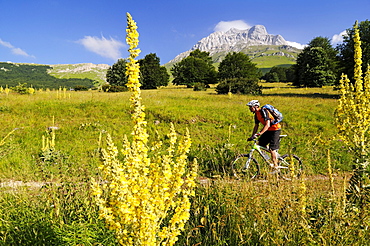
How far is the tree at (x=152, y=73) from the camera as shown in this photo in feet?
191

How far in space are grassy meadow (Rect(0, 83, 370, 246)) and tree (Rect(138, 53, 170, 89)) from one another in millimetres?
42478

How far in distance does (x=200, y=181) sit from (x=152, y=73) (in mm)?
55621

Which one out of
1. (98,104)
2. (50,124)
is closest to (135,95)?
→ (50,124)

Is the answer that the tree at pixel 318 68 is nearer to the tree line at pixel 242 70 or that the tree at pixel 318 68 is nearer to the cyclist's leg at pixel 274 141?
the tree line at pixel 242 70

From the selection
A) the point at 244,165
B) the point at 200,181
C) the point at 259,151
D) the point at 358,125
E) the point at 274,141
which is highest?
the point at 358,125

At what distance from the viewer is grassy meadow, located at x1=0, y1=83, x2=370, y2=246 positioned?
9.94 feet

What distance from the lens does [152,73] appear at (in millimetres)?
58781

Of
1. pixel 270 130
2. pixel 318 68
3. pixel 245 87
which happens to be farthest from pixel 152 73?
pixel 270 130

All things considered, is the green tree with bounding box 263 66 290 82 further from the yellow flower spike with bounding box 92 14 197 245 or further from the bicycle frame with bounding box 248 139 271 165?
the yellow flower spike with bounding box 92 14 197 245

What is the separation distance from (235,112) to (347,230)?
42.3 ft

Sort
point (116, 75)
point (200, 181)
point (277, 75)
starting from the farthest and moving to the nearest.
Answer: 1. point (277, 75)
2. point (116, 75)
3. point (200, 181)

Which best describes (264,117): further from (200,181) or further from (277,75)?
(277,75)

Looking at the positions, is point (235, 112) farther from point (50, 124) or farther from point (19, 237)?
point (19, 237)

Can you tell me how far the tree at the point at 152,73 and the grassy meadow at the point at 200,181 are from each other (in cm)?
4248
